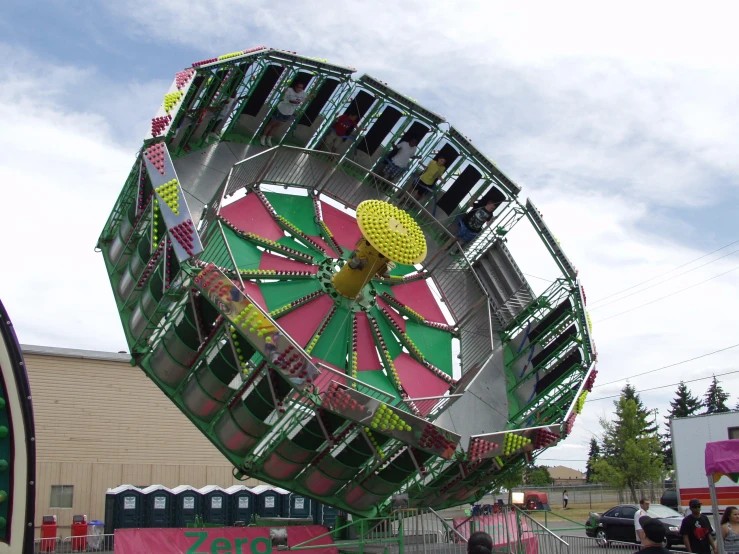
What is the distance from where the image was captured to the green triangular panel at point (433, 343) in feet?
63.6

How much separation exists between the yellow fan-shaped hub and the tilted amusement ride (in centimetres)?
5

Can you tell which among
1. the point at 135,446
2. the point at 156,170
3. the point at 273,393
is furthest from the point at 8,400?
the point at 135,446

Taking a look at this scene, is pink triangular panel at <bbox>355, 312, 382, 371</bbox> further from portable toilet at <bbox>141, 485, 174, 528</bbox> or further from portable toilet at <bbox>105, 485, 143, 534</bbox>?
portable toilet at <bbox>105, 485, 143, 534</bbox>

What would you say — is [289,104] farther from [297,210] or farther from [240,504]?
[240,504]

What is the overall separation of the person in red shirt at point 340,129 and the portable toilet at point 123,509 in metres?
13.6

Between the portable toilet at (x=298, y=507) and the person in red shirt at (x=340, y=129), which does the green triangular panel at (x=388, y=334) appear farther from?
the portable toilet at (x=298, y=507)

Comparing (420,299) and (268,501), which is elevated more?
(420,299)

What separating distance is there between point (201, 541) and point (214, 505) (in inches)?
461

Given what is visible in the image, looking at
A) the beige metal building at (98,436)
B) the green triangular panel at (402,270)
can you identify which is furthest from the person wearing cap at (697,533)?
the beige metal building at (98,436)

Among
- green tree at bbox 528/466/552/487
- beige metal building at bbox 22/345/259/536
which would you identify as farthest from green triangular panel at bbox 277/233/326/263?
green tree at bbox 528/466/552/487

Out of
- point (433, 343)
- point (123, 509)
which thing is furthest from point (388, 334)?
point (123, 509)

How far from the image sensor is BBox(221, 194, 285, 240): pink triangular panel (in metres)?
17.6

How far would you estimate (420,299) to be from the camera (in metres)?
20.3

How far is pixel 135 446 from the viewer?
97.1 feet
